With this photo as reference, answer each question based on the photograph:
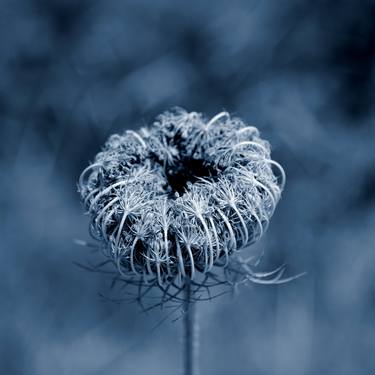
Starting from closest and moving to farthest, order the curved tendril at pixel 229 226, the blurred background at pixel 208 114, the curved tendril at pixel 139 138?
1. the curved tendril at pixel 229 226
2. the curved tendril at pixel 139 138
3. the blurred background at pixel 208 114

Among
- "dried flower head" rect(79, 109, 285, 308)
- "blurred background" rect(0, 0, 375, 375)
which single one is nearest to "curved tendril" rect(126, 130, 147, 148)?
"dried flower head" rect(79, 109, 285, 308)

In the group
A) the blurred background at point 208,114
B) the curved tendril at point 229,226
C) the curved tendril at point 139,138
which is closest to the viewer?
the curved tendril at point 229,226

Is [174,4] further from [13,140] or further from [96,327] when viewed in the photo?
[96,327]

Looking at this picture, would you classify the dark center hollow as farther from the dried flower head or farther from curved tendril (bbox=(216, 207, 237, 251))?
curved tendril (bbox=(216, 207, 237, 251))

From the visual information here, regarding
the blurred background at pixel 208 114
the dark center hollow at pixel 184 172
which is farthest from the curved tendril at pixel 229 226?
the blurred background at pixel 208 114

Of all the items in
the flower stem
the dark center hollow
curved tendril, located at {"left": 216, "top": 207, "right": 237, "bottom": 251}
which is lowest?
the flower stem

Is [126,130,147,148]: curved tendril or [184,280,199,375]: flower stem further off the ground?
[126,130,147,148]: curved tendril

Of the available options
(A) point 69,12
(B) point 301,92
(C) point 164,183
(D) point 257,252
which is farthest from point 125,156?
(A) point 69,12

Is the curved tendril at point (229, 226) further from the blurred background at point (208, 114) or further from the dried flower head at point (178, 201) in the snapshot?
the blurred background at point (208, 114)

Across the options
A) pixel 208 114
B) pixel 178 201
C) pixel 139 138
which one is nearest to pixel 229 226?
pixel 178 201
